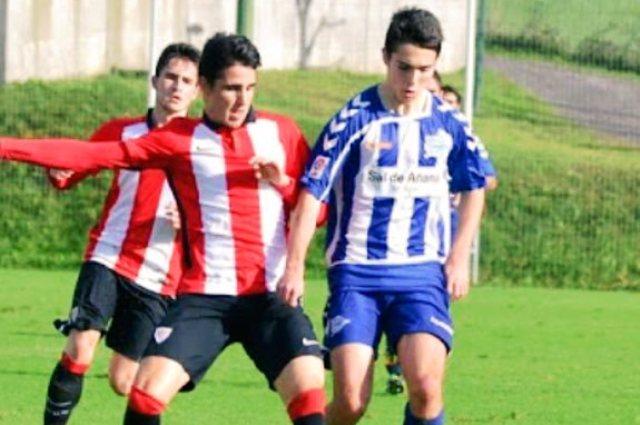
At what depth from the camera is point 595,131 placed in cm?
2067

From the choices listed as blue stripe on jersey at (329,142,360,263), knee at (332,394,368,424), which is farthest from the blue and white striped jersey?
knee at (332,394,368,424)

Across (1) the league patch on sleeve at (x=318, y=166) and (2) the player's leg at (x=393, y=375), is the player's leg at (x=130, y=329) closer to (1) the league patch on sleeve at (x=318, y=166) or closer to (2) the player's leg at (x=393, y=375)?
(1) the league patch on sleeve at (x=318, y=166)

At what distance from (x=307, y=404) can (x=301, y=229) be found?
2.46 feet

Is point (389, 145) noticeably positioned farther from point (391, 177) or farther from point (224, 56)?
point (224, 56)

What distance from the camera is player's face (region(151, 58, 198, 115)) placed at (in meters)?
9.62

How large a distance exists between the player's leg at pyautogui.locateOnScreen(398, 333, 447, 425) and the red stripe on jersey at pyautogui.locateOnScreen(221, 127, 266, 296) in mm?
699

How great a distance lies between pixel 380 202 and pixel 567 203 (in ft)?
41.4

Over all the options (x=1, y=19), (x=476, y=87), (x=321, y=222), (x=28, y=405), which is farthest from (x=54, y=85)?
(x=321, y=222)

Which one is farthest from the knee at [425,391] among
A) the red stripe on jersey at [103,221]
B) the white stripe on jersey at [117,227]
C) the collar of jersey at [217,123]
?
the red stripe on jersey at [103,221]

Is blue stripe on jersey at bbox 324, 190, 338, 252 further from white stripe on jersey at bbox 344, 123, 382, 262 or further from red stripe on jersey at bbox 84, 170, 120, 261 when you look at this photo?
red stripe on jersey at bbox 84, 170, 120, 261

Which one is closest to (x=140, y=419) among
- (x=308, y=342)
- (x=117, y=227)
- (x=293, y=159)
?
(x=308, y=342)

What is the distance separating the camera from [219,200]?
7.94 metres

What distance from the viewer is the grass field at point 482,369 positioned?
10.7 meters

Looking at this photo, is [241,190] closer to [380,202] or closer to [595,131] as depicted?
[380,202]
